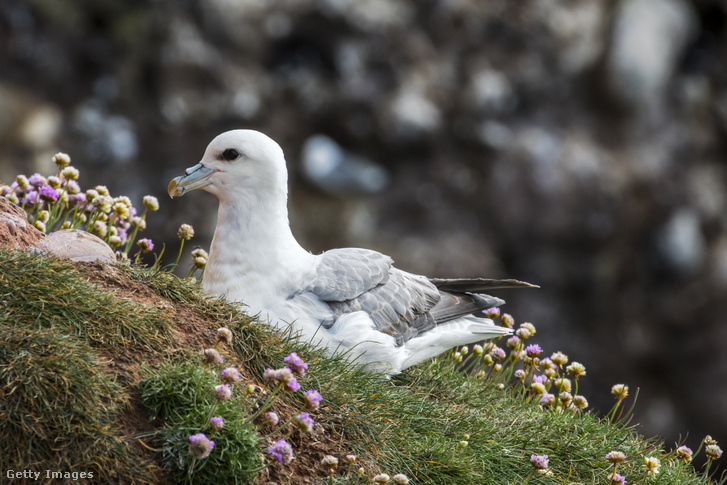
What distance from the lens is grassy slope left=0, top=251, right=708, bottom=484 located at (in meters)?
2.46

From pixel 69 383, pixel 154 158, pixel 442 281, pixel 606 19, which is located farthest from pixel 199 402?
pixel 606 19

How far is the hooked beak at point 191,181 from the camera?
3.91m

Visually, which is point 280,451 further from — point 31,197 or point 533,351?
point 31,197

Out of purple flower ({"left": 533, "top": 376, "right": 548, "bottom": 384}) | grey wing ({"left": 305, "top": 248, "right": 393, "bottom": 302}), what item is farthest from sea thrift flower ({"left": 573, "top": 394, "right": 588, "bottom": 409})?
grey wing ({"left": 305, "top": 248, "right": 393, "bottom": 302})

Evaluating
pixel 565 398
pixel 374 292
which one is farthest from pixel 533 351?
pixel 374 292

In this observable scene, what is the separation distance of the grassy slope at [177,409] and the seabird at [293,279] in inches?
8.7

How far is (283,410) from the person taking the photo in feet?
9.82

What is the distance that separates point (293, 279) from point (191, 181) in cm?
72

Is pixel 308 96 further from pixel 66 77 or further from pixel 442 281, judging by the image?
pixel 442 281

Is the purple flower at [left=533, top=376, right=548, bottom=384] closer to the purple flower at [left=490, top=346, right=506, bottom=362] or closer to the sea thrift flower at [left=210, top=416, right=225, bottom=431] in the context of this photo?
the purple flower at [left=490, top=346, right=506, bottom=362]

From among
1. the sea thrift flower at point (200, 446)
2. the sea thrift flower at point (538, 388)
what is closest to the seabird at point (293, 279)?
the sea thrift flower at point (538, 388)

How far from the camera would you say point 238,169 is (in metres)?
3.94

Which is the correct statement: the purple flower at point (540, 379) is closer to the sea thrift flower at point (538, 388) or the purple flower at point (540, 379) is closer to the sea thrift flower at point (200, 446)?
the sea thrift flower at point (538, 388)

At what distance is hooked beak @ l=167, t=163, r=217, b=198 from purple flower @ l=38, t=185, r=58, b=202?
61cm
